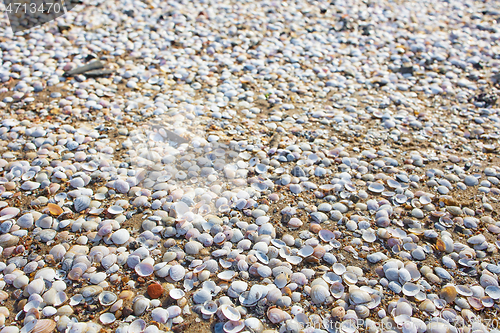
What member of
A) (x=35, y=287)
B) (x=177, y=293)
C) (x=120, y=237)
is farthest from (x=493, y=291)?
(x=35, y=287)

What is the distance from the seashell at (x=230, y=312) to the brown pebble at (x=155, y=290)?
0.39 metres

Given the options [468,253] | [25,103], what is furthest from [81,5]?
[468,253]

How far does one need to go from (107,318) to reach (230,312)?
0.69m

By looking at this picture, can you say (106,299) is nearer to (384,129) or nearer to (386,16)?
(384,129)

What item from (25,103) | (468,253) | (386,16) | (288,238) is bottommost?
(25,103)

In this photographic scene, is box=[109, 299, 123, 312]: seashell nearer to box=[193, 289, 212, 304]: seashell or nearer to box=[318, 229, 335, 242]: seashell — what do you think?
box=[193, 289, 212, 304]: seashell

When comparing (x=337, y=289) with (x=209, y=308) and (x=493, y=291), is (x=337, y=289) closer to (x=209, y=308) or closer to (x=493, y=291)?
(x=209, y=308)

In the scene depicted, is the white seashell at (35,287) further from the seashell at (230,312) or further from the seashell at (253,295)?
the seashell at (253,295)

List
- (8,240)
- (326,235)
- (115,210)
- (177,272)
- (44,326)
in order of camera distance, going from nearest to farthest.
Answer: (44,326) < (177,272) < (8,240) < (326,235) < (115,210)

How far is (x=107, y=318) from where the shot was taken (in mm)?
2082

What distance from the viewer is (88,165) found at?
3.09 metres

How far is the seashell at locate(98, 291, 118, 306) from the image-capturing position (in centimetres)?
215

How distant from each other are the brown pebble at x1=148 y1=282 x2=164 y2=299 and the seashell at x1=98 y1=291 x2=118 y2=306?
0.20 meters

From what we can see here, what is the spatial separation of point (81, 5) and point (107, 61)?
1.86 m
